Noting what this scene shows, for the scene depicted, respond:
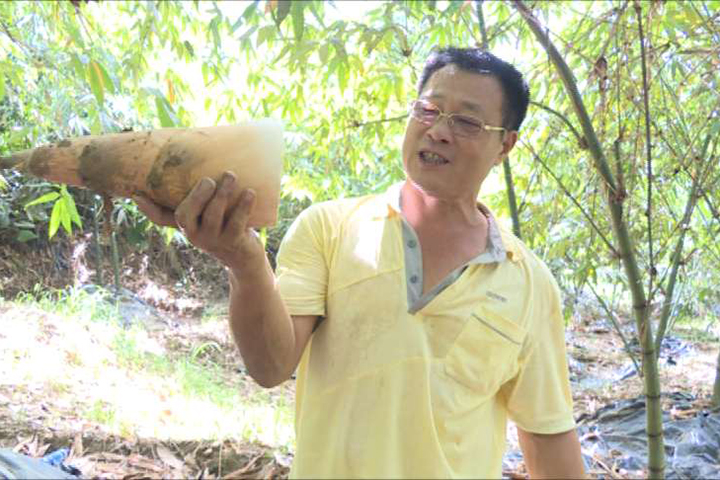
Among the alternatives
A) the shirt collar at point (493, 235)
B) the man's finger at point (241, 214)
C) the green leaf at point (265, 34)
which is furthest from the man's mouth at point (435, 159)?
the green leaf at point (265, 34)

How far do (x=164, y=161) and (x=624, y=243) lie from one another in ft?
4.50

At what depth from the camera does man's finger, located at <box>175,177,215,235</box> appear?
883mm

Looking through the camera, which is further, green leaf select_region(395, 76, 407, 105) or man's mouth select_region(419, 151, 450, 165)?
green leaf select_region(395, 76, 407, 105)

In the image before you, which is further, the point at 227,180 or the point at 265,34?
the point at 265,34

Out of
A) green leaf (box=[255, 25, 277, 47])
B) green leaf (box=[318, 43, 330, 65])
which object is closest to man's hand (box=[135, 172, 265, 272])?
green leaf (box=[255, 25, 277, 47])

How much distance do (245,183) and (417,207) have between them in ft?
1.44

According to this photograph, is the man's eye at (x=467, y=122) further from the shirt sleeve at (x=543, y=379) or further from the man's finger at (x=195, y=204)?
the man's finger at (x=195, y=204)

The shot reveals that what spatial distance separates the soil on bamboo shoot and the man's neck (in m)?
0.36

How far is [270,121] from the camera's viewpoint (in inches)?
40.3

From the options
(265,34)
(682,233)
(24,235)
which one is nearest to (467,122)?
(265,34)

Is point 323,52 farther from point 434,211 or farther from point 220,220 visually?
point 220,220

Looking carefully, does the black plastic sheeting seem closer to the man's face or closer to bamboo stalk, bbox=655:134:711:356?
bamboo stalk, bbox=655:134:711:356

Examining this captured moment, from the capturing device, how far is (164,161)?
96cm

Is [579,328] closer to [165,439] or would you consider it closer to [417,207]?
[165,439]
